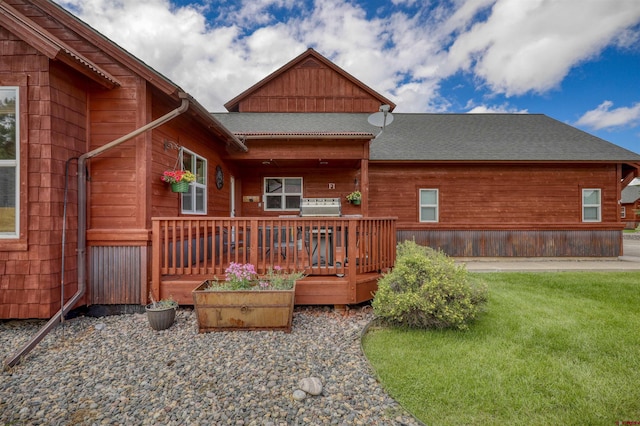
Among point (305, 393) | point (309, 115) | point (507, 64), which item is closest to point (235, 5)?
point (309, 115)

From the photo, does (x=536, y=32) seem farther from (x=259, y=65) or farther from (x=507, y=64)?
(x=259, y=65)

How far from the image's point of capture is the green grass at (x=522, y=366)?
2.00 metres

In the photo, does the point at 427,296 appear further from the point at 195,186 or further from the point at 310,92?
the point at 310,92

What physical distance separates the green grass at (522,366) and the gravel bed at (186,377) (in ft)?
1.08

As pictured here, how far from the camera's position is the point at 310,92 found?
36.0 feet

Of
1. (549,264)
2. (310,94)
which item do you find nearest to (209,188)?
(310,94)

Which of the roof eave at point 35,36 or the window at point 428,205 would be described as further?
the window at point 428,205

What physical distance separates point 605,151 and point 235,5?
14.8 m

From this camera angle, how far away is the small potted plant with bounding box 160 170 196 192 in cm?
443

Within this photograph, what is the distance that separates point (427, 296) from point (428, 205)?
252 inches

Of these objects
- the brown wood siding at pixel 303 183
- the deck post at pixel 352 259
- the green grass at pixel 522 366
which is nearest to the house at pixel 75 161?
the deck post at pixel 352 259

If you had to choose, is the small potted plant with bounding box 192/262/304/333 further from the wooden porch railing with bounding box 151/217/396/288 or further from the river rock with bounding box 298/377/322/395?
the river rock with bounding box 298/377/322/395

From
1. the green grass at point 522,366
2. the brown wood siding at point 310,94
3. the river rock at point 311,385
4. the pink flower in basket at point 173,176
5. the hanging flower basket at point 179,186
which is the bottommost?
the green grass at point 522,366

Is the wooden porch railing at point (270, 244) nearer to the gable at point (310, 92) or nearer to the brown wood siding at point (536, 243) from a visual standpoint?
the brown wood siding at point (536, 243)
